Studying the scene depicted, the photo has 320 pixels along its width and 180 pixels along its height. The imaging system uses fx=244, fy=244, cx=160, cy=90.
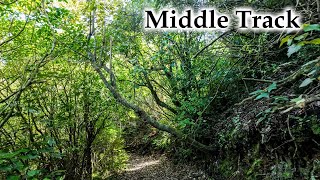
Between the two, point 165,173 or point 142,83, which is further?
point 142,83

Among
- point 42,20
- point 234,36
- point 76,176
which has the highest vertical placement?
point 42,20

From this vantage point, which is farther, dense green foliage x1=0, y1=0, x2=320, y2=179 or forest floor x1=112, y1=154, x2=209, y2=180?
forest floor x1=112, y1=154, x2=209, y2=180

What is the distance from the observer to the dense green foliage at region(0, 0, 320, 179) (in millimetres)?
3387

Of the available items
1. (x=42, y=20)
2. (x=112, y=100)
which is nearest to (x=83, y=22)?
(x=42, y=20)

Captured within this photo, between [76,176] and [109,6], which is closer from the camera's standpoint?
[76,176]

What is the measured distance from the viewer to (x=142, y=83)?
7211 millimetres

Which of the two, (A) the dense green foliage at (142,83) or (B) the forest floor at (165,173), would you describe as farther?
(B) the forest floor at (165,173)

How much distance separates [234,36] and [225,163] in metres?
2.49

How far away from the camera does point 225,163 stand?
4801mm

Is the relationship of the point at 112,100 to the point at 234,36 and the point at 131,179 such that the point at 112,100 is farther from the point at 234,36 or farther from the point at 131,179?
the point at 234,36

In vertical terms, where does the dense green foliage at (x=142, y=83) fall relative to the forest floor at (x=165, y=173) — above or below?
above

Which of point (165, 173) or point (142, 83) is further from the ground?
point (142, 83)

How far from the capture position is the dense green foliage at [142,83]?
11.1ft

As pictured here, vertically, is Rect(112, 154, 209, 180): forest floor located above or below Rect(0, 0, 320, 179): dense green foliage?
below
